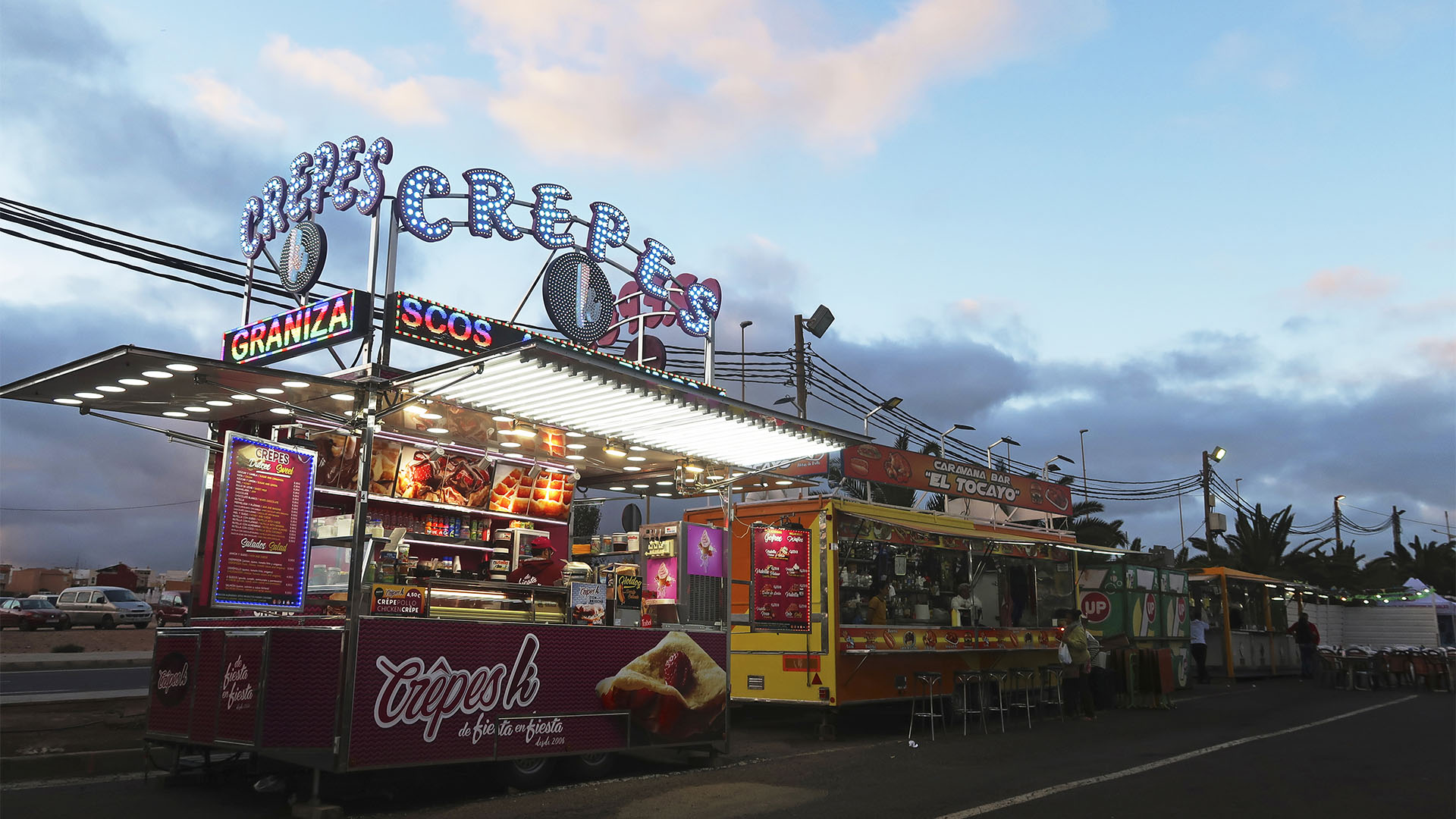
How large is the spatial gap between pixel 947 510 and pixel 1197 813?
461 inches

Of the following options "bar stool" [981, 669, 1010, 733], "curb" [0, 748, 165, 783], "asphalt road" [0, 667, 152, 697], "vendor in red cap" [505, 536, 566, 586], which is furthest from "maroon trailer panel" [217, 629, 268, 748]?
"bar stool" [981, 669, 1010, 733]

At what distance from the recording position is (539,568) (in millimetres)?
12234

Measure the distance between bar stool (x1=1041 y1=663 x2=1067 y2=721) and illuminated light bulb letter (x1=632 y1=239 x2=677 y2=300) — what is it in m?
8.56

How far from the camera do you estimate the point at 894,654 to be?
13953mm

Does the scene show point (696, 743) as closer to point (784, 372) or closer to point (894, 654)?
point (894, 654)

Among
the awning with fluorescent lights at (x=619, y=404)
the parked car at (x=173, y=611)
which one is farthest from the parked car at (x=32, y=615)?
the awning with fluorescent lights at (x=619, y=404)

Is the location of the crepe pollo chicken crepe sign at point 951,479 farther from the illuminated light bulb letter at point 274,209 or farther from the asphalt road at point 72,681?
the asphalt road at point 72,681

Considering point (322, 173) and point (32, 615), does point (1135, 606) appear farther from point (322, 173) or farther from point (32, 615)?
point (32, 615)

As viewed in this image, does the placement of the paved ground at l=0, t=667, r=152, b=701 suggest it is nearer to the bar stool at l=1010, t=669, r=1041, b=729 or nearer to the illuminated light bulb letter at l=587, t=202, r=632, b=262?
the illuminated light bulb letter at l=587, t=202, r=632, b=262

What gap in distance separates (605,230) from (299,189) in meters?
3.74

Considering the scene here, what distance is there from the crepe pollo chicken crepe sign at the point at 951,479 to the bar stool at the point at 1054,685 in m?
3.65

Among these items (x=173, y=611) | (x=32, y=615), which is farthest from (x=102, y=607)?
(x=173, y=611)

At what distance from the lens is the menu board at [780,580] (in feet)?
42.3

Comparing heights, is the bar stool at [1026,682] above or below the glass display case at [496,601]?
below
